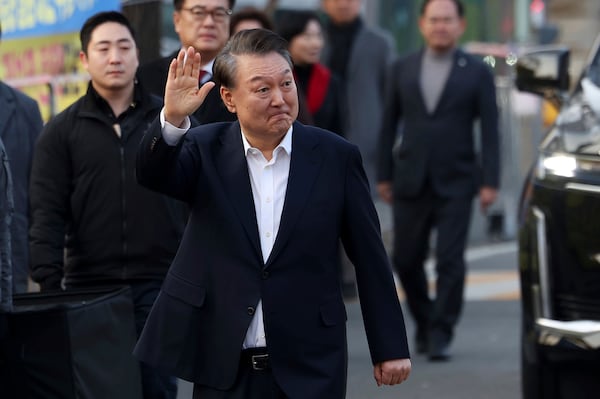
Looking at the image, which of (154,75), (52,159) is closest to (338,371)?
(52,159)

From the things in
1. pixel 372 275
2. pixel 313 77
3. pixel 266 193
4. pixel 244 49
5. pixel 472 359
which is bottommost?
pixel 472 359

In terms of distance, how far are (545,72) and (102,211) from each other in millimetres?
2467

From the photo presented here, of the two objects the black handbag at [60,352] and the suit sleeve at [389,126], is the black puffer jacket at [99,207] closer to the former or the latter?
the black handbag at [60,352]

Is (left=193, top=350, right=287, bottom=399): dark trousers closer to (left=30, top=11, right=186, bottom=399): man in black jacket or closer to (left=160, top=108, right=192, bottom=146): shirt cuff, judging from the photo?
(left=160, top=108, right=192, bottom=146): shirt cuff

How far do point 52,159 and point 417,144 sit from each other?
12.9ft

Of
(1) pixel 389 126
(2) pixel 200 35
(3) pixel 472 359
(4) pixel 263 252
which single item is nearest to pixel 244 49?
(4) pixel 263 252

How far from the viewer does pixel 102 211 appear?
6.47m

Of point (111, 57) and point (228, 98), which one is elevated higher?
point (228, 98)

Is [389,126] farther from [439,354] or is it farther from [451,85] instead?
[439,354]

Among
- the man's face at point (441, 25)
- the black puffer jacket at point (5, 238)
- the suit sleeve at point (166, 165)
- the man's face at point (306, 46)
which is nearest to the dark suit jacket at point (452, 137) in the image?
the man's face at point (441, 25)

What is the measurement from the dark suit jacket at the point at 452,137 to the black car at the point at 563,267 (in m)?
2.84

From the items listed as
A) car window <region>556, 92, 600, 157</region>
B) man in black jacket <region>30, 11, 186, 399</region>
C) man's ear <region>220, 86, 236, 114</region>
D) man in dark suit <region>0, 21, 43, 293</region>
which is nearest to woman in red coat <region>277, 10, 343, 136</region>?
man in dark suit <region>0, 21, 43, 293</region>

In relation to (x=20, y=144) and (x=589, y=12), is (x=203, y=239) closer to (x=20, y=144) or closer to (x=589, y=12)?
(x=20, y=144)

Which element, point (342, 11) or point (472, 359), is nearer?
point (472, 359)
